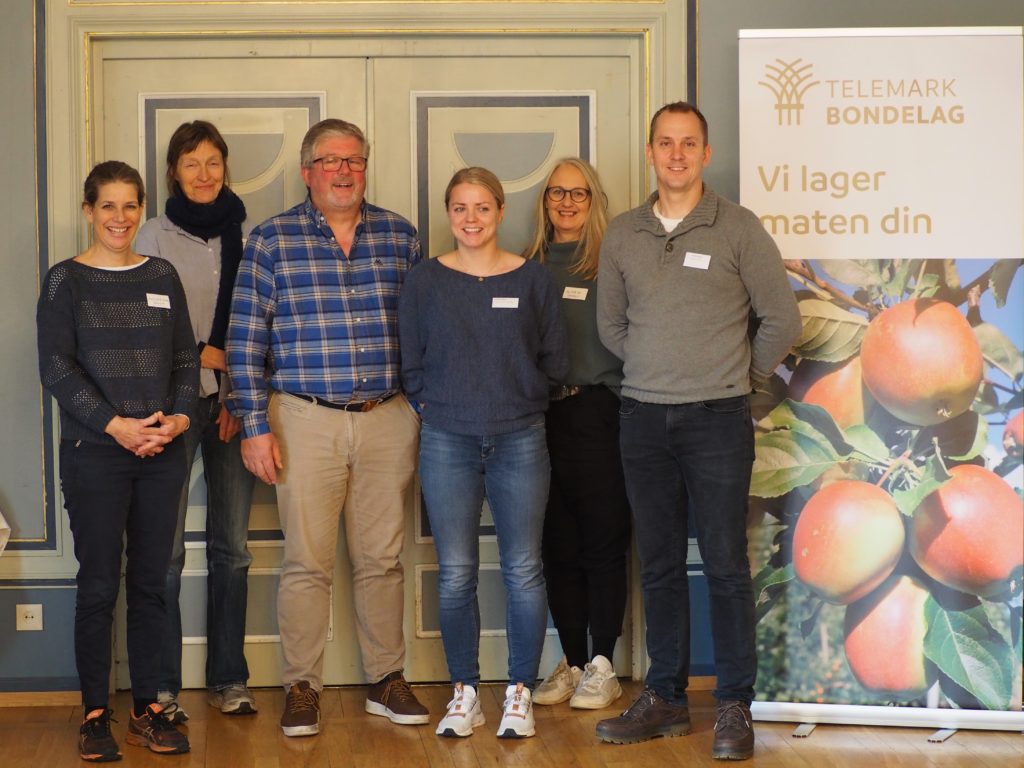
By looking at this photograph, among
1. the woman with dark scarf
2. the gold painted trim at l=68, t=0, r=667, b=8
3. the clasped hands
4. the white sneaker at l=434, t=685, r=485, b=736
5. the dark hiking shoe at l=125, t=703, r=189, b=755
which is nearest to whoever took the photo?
the clasped hands

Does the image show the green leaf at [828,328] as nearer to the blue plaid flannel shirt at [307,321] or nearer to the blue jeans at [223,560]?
the blue plaid flannel shirt at [307,321]

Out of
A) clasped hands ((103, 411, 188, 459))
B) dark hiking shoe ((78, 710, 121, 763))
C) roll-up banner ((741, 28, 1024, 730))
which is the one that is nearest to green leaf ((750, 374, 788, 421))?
roll-up banner ((741, 28, 1024, 730))

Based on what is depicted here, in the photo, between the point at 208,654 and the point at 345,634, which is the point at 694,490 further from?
the point at 208,654

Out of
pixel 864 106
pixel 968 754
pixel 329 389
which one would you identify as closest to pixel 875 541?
pixel 968 754

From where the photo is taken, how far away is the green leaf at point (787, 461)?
11.3ft

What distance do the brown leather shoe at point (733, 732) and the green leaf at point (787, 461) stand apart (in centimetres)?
64

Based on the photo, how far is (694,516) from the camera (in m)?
3.23

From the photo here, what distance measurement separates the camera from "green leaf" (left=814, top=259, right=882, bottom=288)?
11.2ft

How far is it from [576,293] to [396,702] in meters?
1.35

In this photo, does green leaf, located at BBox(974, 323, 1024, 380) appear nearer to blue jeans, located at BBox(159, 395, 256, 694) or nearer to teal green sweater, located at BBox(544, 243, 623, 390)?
teal green sweater, located at BBox(544, 243, 623, 390)

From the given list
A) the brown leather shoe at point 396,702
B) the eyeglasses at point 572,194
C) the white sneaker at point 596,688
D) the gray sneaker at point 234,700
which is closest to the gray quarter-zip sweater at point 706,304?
the eyeglasses at point 572,194

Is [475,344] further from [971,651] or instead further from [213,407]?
[971,651]

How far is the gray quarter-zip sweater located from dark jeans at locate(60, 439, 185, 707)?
53.3 inches

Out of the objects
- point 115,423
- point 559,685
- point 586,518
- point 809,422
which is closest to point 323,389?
point 115,423
